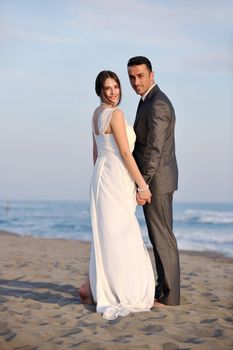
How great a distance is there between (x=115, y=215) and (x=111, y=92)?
42.9 inches

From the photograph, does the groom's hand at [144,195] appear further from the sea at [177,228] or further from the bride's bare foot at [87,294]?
the sea at [177,228]

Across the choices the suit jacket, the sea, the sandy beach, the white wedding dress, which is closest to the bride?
the white wedding dress

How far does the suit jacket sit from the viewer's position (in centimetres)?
481

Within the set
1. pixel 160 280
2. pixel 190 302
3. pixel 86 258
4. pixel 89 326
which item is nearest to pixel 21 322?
pixel 89 326

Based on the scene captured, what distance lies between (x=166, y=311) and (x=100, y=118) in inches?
69.8

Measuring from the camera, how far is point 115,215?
16.1 ft

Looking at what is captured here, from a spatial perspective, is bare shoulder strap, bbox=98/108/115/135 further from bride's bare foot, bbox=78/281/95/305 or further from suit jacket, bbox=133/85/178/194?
bride's bare foot, bbox=78/281/95/305

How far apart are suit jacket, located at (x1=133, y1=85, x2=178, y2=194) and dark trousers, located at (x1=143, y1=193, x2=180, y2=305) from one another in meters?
0.13

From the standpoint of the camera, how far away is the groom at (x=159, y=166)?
4852mm

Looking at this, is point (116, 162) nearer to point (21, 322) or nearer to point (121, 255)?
point (121, 255)

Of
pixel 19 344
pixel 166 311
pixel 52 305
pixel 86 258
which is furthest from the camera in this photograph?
pixel 86 258

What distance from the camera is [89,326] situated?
13.8 feet

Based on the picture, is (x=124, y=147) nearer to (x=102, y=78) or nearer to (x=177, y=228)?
(x=102, y=78)

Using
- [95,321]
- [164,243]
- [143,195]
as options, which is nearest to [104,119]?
[143,195]
